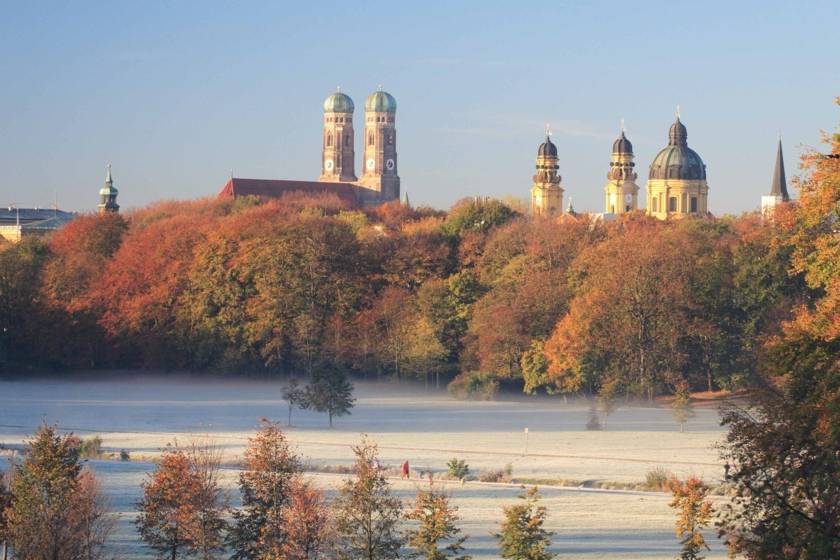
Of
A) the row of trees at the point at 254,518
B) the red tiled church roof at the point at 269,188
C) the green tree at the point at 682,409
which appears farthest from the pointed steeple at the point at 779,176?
the row of trees at the point at 254,518

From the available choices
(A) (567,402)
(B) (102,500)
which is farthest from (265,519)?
(A) (567,402)

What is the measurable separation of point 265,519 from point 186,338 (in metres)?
45.1

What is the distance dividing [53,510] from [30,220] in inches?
5180

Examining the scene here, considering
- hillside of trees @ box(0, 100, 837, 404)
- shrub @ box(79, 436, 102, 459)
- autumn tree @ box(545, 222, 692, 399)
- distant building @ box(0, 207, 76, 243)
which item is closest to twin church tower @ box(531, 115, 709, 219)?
distant building @ box(0, 207, 76, 243)

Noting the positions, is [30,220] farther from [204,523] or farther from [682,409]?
[204,523]

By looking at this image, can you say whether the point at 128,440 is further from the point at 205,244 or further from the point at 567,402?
the point at 205,244

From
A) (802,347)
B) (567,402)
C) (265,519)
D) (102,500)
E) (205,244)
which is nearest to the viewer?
(802,347)

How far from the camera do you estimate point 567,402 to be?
61.4m

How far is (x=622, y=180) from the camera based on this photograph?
150 meters

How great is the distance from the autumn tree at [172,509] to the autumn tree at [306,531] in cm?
212

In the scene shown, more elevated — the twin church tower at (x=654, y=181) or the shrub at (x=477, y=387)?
the twin church tower at (x=654, y=181)

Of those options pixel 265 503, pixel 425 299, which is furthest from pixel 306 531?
pixel 425 299

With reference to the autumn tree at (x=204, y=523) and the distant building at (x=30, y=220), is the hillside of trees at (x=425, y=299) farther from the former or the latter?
the distant building at (x=30, y=220)

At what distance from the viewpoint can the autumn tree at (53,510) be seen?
26641mm
